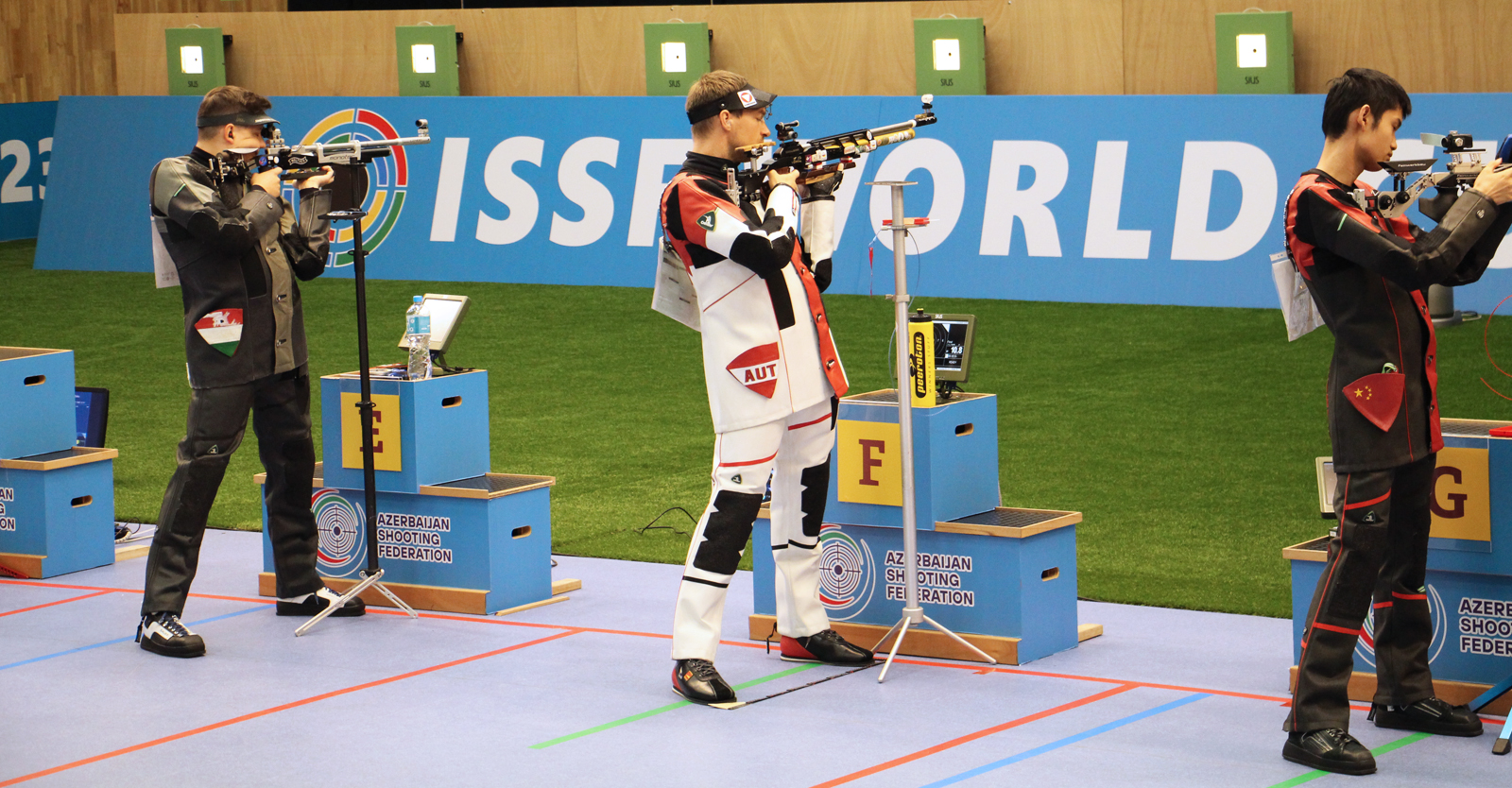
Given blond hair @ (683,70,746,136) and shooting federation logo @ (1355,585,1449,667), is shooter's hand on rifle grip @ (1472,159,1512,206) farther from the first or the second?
blond hair @ (683,70,746,136)

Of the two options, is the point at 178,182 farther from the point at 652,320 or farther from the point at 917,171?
the point at 917,171

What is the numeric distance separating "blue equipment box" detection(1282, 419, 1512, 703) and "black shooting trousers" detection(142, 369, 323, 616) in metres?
3.54

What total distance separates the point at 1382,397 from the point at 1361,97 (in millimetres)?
773

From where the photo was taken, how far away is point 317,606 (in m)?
6.64

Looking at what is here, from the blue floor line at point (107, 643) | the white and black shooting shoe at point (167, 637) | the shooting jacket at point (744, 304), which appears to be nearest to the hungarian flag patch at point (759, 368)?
the shooting jacket at point (744, 304)

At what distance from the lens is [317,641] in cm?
627

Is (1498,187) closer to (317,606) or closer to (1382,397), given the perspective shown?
(1382,397)

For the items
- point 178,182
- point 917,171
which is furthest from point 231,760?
point 917,171

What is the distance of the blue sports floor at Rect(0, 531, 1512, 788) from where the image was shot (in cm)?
477

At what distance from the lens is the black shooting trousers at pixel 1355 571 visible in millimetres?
4609

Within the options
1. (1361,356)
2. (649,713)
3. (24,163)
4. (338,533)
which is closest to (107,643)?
(338,533)

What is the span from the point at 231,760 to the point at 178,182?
209 cm

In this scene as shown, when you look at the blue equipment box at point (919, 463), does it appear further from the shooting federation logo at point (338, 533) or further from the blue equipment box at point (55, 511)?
the blue equipment box at point (55, 511)

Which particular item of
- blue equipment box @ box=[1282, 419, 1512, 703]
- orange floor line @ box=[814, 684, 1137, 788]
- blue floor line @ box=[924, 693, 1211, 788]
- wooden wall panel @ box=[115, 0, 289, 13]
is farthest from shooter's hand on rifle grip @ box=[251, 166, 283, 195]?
wooden wall panel @ box=[115, 0, 289, 13]
